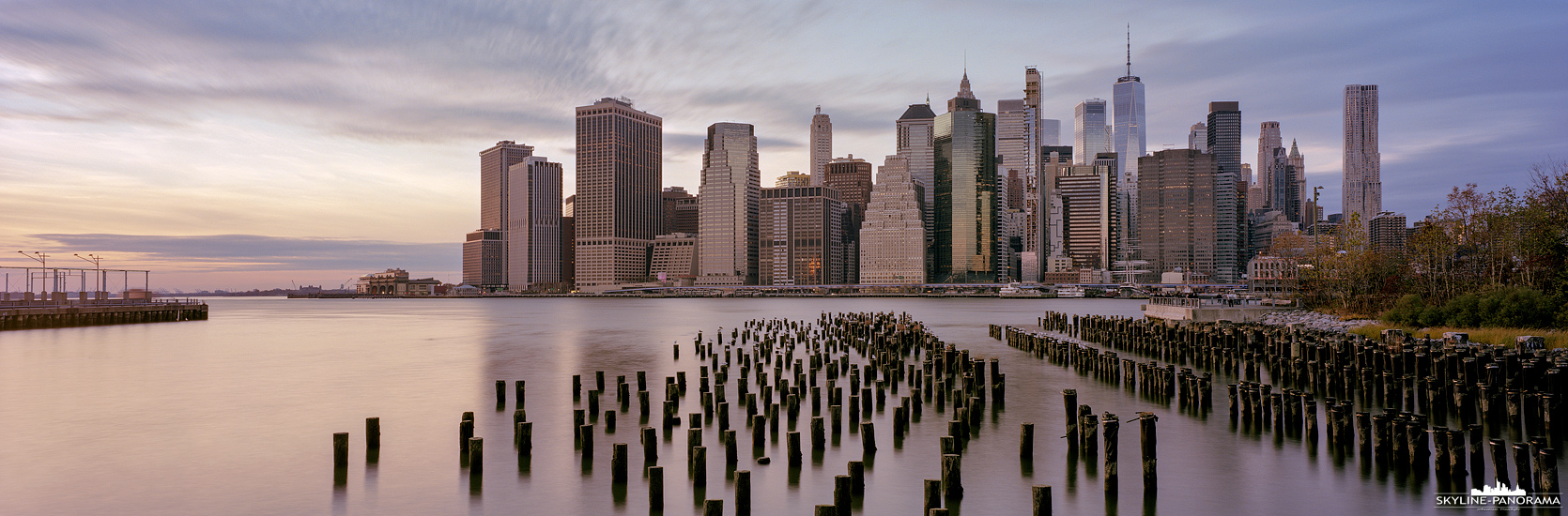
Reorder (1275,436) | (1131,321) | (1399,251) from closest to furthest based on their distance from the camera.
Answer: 1. (1275,436)
2. (1131,321)
3. (1399,251)

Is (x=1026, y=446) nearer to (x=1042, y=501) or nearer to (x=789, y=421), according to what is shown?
(x=1042, y=501)

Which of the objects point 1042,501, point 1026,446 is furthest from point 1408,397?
point 1042,501

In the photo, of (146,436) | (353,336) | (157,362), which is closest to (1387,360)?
(146,436)

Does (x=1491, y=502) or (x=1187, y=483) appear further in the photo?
(x=1187, y=483)

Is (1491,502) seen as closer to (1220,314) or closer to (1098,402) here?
(1098,402)

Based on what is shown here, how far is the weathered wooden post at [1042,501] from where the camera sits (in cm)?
1341

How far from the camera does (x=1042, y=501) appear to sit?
13.5m

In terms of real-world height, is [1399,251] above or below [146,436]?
above

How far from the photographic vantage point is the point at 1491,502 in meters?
15.3

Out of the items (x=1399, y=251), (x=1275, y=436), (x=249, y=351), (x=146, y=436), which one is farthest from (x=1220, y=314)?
(x=249, y=351)

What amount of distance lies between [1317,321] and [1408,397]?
103 ft

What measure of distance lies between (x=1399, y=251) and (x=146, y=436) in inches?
3200

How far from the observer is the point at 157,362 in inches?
1866

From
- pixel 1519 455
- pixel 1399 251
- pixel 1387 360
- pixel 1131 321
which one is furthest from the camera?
pixel 1399 251
